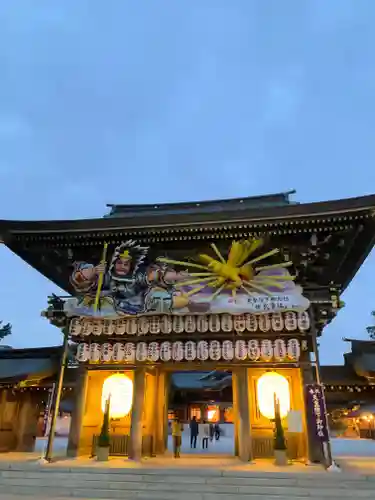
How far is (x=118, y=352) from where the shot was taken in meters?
11.9

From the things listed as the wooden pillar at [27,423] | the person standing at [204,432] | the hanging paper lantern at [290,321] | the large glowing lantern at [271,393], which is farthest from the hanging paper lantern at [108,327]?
the person standing at [204,432]

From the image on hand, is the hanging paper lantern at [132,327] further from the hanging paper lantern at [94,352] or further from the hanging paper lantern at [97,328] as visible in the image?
the hanging paper lantern at [94,352]

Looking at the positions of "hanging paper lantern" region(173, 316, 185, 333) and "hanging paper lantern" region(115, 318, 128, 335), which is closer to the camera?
"hanging paper lantern" region(173, 316, 185, 333)

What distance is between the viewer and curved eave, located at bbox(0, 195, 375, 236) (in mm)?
10543

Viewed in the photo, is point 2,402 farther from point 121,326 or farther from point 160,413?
point 160,413

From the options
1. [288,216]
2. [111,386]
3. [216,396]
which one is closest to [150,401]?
[111,386]

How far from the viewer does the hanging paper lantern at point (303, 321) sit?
36.5 feet

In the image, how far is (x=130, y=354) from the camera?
38.8 ft

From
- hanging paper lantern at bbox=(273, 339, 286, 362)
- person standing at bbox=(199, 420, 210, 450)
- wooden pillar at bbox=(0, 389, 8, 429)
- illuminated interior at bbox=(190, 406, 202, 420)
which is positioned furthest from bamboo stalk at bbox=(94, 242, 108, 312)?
illuminated interior at bbox=(190, 406, 202, 420)

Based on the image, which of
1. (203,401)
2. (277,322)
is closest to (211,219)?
(277,322)

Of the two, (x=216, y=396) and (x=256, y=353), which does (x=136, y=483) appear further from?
(x=216, y=396)

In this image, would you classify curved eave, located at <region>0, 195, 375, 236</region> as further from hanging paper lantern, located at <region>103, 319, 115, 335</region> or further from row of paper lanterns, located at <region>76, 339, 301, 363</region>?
row of paper lanterns, located at <region>76, 339, 301, 363</region>

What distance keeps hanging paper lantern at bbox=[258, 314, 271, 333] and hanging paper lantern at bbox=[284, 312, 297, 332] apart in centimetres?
51

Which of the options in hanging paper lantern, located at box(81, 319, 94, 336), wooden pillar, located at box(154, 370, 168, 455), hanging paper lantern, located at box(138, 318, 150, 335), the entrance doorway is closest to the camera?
hanging paper lantern, located at box(138, 318, 150, 335)
